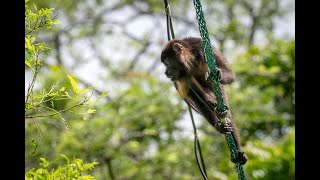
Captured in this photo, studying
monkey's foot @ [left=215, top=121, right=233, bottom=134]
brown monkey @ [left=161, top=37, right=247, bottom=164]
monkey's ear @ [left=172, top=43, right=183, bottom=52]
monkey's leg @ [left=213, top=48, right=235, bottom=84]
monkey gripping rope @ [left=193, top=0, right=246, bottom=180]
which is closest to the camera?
monkey gripping rope @ [left=193, top=0, right=246, bottom=180]

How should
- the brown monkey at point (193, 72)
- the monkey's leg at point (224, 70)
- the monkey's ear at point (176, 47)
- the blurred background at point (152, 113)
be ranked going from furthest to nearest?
→ the blurred background at point (152, 113) → the monkey's ear at point (176, 47) → the brown monkey at point (193, 72) → the monkey's leg at point (224, 70)

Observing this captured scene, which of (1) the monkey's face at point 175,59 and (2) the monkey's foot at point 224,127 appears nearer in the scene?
(2) the monkey's foot at point 224,127

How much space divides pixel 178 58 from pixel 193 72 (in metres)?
0.32

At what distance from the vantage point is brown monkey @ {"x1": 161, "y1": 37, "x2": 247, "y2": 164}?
616 centimetres

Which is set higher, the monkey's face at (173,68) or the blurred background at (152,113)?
the blurred background at (152,113)

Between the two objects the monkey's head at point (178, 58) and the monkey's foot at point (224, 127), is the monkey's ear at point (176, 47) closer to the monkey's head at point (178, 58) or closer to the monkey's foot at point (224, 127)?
the monkey's head at point (178, 58)

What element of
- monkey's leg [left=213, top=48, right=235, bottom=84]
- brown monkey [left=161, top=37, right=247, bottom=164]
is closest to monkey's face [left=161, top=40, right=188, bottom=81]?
brown monkey [left=161, top=37, right=247, bottom=164]

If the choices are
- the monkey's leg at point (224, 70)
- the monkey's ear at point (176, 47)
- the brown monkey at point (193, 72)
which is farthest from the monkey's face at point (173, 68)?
the monkey's leg at point (224, 70)

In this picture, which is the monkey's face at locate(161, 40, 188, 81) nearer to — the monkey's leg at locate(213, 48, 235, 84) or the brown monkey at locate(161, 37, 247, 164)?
the brown monkey at locate(161, 37, 247, 164)

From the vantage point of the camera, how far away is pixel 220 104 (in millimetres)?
4582

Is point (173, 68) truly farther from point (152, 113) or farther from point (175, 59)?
point (152, 113)

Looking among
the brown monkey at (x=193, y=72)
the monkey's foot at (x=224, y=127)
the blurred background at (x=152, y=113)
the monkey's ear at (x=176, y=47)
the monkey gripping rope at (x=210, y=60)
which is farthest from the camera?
the blurred background at (x=152, y=113)

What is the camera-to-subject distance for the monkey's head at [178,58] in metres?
6.24
